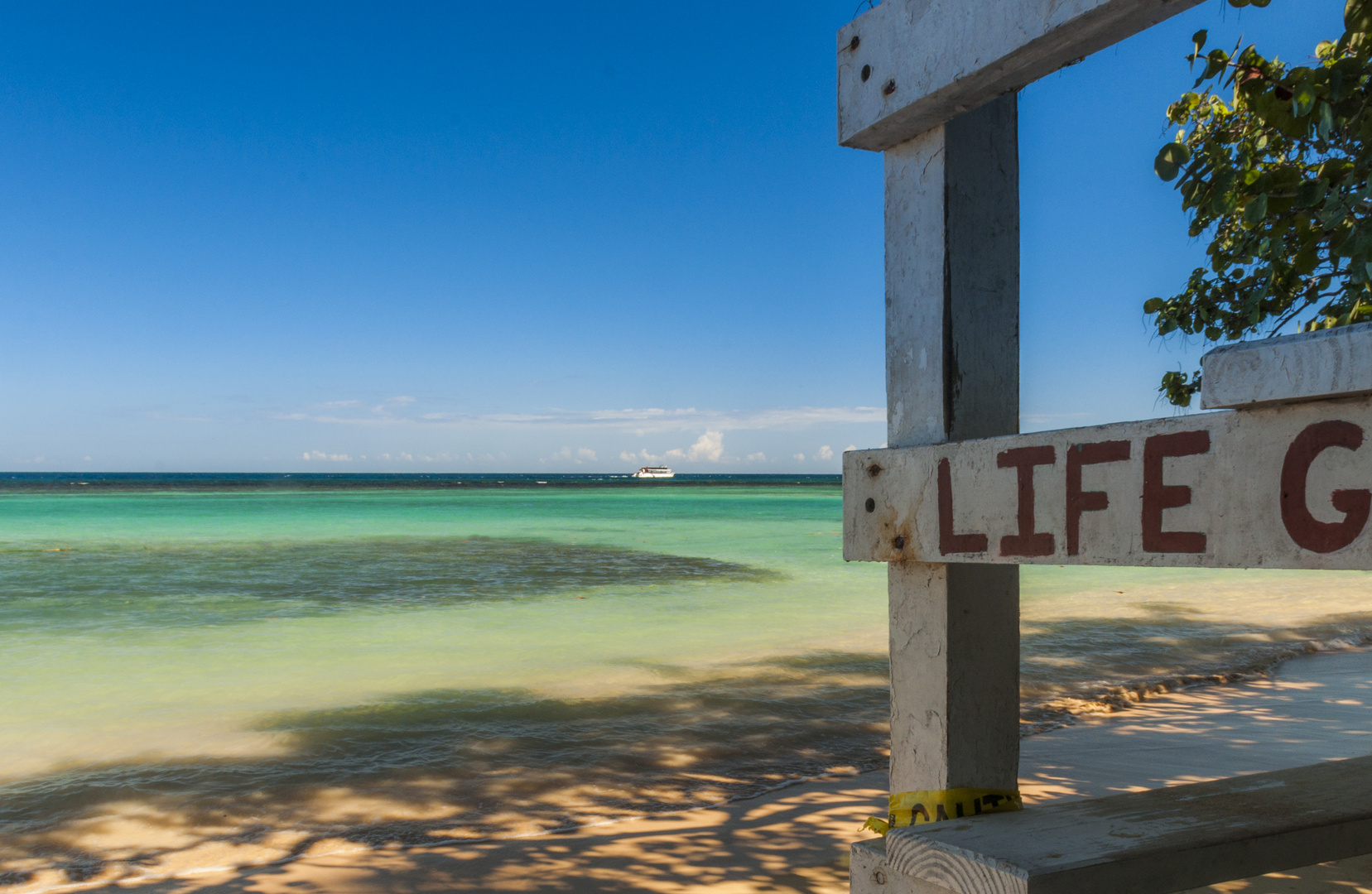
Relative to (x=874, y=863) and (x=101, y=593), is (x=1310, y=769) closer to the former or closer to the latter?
(x=874, y=863)

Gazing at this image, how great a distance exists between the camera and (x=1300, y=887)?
282 cm

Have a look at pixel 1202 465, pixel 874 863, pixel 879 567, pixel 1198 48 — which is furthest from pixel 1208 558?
pixel 879 567

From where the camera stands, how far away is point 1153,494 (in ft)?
3.72

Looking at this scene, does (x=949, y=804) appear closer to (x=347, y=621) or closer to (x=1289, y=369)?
(x=1289, y=369)

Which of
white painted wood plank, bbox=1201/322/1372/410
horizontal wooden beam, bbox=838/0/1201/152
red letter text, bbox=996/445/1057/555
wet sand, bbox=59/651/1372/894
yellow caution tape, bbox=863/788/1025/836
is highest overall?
horizontal wooden beam, bbox=838/0/1201/152

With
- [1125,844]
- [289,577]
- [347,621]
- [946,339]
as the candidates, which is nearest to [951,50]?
[946,339]

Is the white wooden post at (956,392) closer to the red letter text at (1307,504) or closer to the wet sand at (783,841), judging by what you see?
the red letter text at (1307,504)

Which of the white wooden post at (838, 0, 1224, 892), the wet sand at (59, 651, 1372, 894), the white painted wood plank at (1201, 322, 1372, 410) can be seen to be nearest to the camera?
A: the white painted wood plank at (1201, 322, 1372, 410)

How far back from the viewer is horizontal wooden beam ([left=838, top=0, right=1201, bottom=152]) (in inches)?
49.3

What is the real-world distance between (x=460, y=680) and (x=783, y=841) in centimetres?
404

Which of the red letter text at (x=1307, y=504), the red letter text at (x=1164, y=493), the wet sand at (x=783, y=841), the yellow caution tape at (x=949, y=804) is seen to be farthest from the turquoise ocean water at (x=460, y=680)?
the red letter text at (x=1307, y=504)

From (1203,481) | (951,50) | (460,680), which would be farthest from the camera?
(460,680)

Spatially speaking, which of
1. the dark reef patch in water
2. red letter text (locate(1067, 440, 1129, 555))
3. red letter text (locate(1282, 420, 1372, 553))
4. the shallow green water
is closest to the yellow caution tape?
red letter text (locate(1067, 440, 1129, 555))

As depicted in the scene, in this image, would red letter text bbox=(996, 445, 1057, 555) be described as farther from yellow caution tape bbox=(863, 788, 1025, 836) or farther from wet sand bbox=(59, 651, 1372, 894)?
wet sand bbox=(59, 651, 1372, 894)
